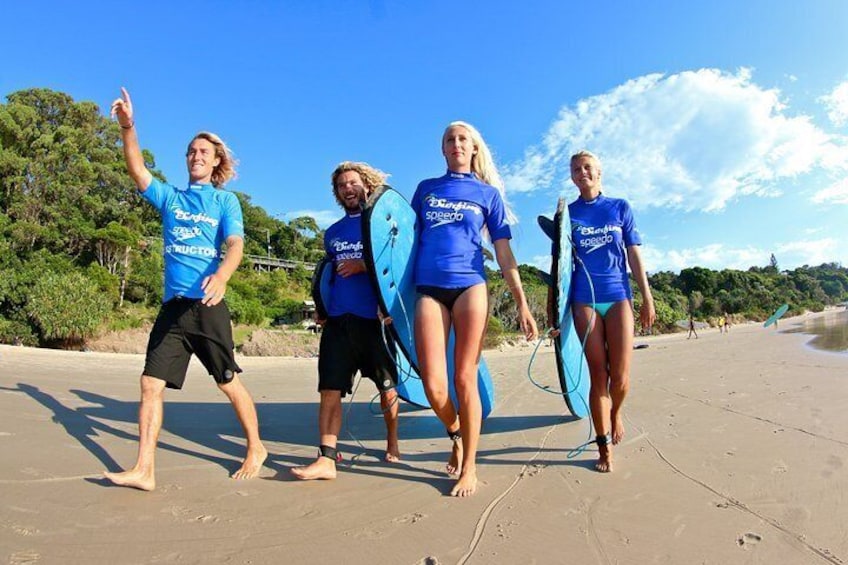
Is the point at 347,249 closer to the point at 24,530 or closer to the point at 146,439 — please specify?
the point at 146,439

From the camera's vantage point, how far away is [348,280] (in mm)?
3152

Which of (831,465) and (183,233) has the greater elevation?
(183,233)

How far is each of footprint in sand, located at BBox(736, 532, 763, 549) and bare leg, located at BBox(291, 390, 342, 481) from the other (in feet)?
6.26

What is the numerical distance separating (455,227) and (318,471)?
1.59 m

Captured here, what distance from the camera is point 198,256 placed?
9.05 feet

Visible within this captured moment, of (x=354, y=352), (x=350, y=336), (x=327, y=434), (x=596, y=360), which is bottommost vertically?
(x=327, y=434)

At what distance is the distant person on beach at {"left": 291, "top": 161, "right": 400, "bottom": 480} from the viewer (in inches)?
116

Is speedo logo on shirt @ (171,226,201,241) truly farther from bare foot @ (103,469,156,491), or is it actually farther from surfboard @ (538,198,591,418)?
surfboard @ (538,198,591,418)

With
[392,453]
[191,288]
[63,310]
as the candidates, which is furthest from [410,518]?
[63,310]

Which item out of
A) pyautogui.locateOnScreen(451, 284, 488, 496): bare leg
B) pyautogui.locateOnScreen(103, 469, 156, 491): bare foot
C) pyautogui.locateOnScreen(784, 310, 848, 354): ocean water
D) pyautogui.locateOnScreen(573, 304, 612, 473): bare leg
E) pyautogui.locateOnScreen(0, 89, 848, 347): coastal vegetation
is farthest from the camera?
pyautogui.locateOnScreen(784, 310, 848, 354): ocean water

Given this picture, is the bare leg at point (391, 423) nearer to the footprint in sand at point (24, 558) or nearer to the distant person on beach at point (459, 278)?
the distant person on beach at point (459, 278)

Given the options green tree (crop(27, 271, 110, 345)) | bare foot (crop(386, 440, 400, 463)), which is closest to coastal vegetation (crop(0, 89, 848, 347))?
green tree (crop(27, 271, 110, 345))

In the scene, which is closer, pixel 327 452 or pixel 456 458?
pixel 327 452

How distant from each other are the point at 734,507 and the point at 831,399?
3505 mm
